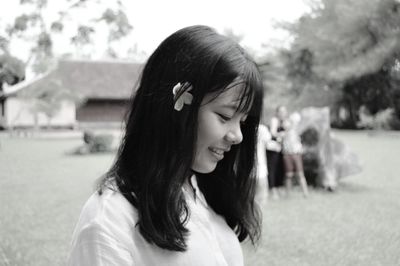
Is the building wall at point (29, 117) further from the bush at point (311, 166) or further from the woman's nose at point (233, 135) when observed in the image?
the woman's nose at point (233, 135)

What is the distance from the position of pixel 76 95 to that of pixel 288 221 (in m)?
21.5

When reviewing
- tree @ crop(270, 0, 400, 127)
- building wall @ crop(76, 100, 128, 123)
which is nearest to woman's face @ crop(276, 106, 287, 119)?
tree @ crop(270, 0, 400, 127)

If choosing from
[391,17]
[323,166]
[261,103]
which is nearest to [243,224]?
[261,103]

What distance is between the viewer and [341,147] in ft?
29.5

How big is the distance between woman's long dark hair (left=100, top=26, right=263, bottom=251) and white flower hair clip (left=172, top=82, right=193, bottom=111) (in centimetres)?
1

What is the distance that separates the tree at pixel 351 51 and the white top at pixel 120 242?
82.3 ft

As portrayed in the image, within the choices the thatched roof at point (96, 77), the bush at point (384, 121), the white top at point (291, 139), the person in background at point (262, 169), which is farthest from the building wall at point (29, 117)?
the person in background at point (262, 169)

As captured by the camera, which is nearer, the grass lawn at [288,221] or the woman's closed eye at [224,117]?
the woman's closed eye at [224,117]

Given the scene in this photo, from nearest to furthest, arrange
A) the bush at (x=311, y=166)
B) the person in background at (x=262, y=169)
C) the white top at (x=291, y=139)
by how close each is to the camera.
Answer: the person in background at (x=262, y=169)
the white top at (x=291, y=139)
the bush at (x=311, y=166)

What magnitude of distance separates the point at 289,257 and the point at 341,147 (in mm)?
4451

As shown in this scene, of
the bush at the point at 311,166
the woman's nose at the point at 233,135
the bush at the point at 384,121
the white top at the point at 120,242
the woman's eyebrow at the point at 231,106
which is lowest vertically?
the bush at the point at 384,121

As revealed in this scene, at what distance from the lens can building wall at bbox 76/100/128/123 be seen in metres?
30.8

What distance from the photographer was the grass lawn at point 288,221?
5031 mm

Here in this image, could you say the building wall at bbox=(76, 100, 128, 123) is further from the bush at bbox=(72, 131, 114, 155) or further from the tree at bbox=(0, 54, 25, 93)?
the tree at bbox=(0, 54, 25, 93)
